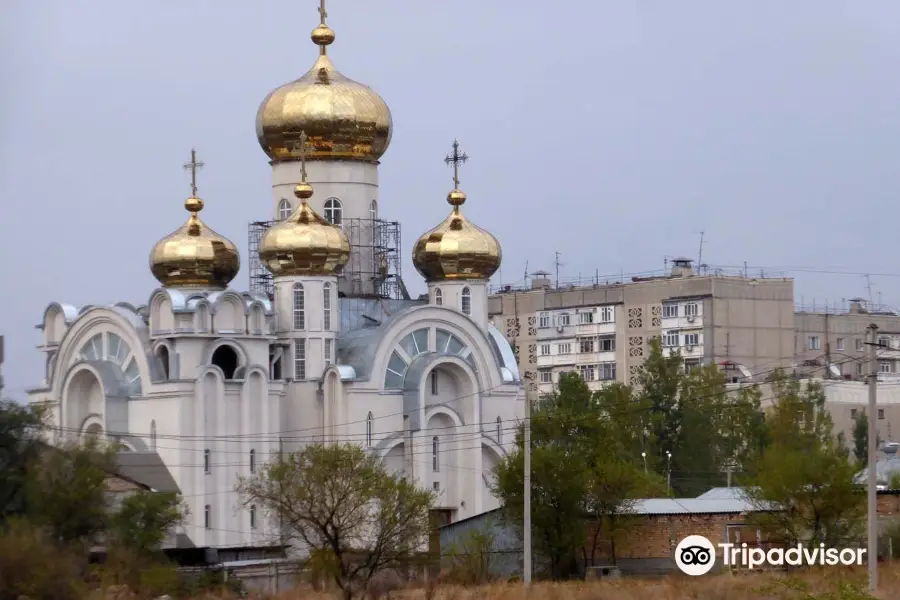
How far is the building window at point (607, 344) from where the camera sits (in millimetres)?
73438

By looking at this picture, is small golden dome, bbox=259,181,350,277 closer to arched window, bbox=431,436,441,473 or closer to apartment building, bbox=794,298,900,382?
arched window, bbox=431,436,441,473

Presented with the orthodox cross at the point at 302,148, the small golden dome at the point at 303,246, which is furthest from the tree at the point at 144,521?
the orthodox cross at the point at 302,148

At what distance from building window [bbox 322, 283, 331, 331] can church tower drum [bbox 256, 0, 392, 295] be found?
2704mm

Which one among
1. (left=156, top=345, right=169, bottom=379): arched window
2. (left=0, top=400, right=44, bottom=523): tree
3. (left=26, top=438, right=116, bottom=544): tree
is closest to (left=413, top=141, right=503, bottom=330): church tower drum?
(left=156, top=345, right=169, bottom=379): arched window

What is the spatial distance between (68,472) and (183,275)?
556 inches

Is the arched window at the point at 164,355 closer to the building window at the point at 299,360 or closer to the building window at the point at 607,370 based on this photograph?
the building window at the point at 299,360

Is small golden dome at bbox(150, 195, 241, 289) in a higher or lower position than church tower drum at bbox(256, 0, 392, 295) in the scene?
lower

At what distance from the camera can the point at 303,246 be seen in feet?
145

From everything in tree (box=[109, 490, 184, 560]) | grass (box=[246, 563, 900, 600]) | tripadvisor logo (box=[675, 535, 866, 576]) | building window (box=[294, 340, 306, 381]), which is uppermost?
building window (box=[294, 340, 306, 381])

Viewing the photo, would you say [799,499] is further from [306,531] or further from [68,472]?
[68,472]

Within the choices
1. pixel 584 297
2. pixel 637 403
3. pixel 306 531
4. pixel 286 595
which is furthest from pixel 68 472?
pixel 584 297

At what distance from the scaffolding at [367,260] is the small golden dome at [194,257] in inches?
70.8

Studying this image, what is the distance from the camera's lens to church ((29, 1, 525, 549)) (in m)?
43.1

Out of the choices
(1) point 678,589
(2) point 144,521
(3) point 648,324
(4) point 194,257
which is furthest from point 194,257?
(3) point 648,324
